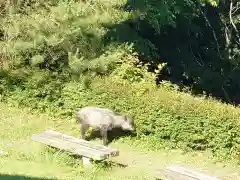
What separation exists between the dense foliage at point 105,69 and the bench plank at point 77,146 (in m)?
2.16

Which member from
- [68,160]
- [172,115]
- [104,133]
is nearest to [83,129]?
[104,133]

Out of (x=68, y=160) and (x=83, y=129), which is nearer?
(x=68, y=160)

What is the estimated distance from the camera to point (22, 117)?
15469 millimetres

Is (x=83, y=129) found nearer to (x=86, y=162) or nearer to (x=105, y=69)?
(x=86, y=162)

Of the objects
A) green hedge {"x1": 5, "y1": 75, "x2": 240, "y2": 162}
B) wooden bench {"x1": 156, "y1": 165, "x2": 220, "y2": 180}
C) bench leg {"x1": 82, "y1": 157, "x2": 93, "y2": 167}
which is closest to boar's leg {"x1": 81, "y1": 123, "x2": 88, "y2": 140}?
green hedge {"x1": 5, "y1": 75, "x2": 240, "y2": 162}

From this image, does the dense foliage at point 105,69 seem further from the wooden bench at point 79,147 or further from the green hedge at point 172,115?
the wooden bench at point 79,147

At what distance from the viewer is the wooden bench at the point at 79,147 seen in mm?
10984

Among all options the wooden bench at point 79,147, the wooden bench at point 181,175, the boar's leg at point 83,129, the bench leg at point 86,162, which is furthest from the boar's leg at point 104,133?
the wooden bench at point 181,175

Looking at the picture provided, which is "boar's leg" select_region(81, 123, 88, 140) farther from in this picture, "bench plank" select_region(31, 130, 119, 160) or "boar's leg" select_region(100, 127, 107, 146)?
"bench plank" select_region(31, 130, 119, 160)

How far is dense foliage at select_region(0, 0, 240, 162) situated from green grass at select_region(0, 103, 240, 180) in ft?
1.29

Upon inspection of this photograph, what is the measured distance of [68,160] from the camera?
1141 centimetres

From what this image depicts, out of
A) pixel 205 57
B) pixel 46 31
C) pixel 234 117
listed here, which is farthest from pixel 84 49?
pixel 205 57

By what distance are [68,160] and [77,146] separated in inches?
15.0

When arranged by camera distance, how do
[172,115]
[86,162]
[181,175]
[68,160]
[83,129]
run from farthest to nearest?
1. [83,129]
2. [172,115]
3. [68,160]
4. [86,162]
5. [181,175]
